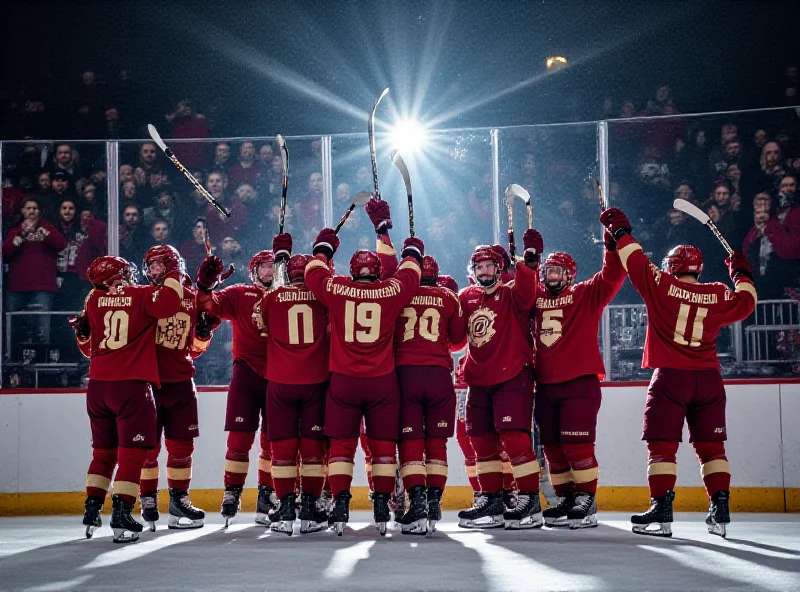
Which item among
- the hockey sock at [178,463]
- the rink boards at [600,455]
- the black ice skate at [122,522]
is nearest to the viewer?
the black ice skate at [122,522]

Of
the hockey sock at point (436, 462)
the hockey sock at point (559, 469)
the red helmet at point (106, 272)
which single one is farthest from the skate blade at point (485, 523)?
the red helmet at point (106, 272)

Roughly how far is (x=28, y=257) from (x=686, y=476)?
488cm

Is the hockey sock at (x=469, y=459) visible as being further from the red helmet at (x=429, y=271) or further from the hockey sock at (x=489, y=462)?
the red helmet at (x=429, y=271)

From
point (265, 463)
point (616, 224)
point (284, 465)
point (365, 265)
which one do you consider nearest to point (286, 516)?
point (284, 465)

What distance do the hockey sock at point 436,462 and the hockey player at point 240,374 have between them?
1.06m

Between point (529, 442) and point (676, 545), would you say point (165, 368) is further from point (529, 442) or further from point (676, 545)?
point (676, 545)

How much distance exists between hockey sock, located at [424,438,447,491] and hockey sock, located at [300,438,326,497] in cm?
57

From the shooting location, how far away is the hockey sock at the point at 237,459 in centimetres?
543

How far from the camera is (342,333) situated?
5.01 m

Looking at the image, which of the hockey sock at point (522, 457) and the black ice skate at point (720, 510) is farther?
the hockey sock at point (522, 457)

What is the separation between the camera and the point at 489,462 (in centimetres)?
534

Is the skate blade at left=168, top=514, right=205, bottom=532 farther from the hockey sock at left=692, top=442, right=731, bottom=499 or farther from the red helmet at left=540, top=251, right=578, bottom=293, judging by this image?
the hockey sock at left=692, top=442, right=731, bottom=499

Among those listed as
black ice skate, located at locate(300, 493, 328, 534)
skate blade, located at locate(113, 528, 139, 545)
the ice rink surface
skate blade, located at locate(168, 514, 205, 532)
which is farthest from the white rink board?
skate blade, located at locate(113, 528, 139, 545)

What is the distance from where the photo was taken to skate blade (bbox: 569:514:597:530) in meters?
5.18
